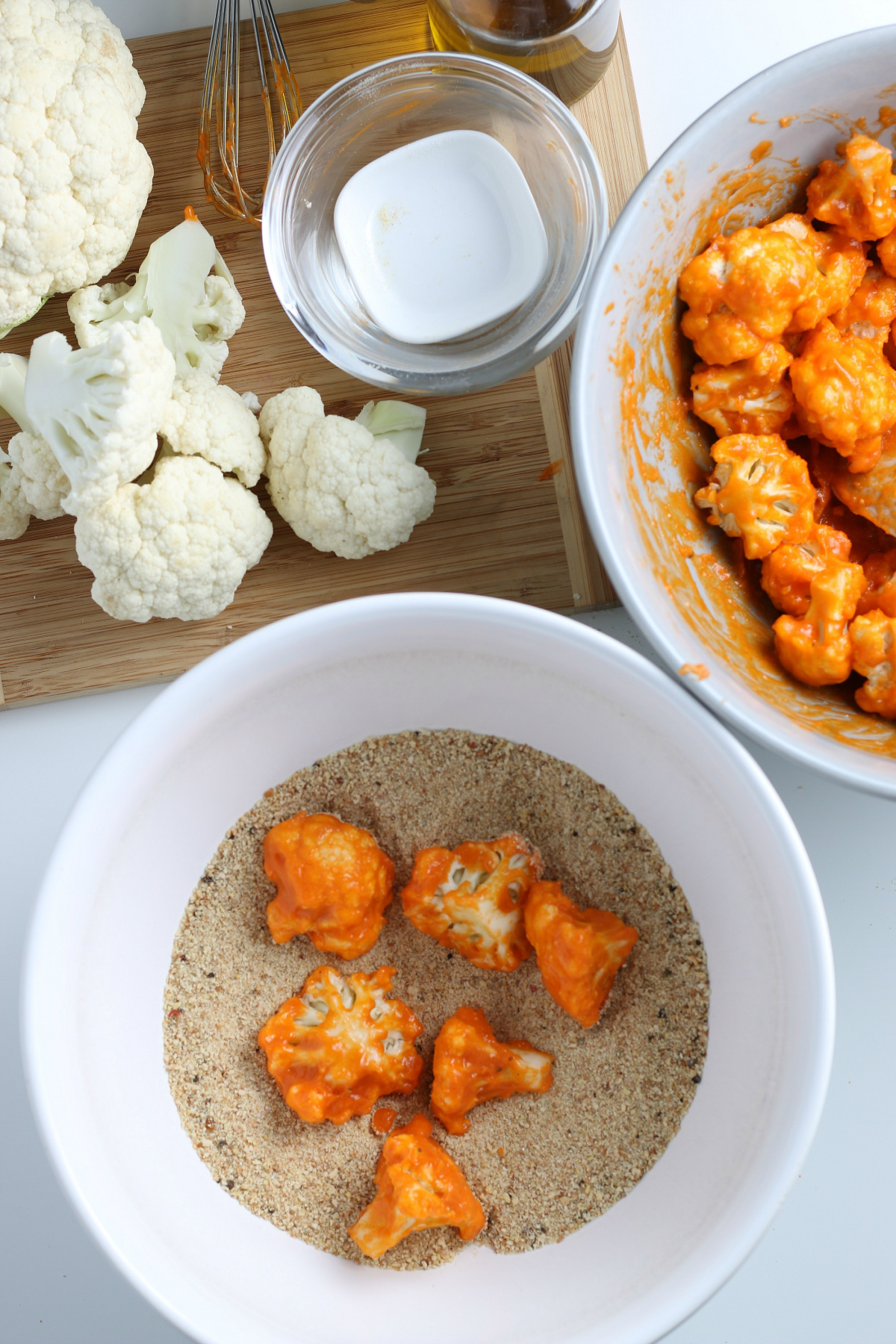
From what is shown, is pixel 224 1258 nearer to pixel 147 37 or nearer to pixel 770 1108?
pixel 770 1108

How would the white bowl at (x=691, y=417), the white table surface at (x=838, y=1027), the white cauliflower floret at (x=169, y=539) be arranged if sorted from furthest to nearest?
1. the white table surface at (x=838, y=1027)
2. the white cauliflower floret at (x=169, y=539)
3. the white bowl at (x=691, y=417)

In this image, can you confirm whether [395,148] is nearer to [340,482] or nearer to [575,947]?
[340,482]

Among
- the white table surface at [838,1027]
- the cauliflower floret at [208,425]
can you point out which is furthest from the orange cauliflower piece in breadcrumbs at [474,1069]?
the cauliflower floret at [208,425]

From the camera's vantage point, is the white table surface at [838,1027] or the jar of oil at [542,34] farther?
the white table surface at [838,1027]

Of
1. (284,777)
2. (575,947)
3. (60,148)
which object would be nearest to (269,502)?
(284,777)

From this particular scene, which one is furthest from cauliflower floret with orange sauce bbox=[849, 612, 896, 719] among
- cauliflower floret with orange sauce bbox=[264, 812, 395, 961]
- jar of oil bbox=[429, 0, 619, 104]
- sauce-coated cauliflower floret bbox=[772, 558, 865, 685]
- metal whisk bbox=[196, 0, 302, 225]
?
metal whisk bbox=[196, 0, 302, 225]

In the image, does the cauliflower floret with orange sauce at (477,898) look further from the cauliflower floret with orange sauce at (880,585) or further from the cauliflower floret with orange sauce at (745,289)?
the cauliflower floret with orange sauce at (745,289)
